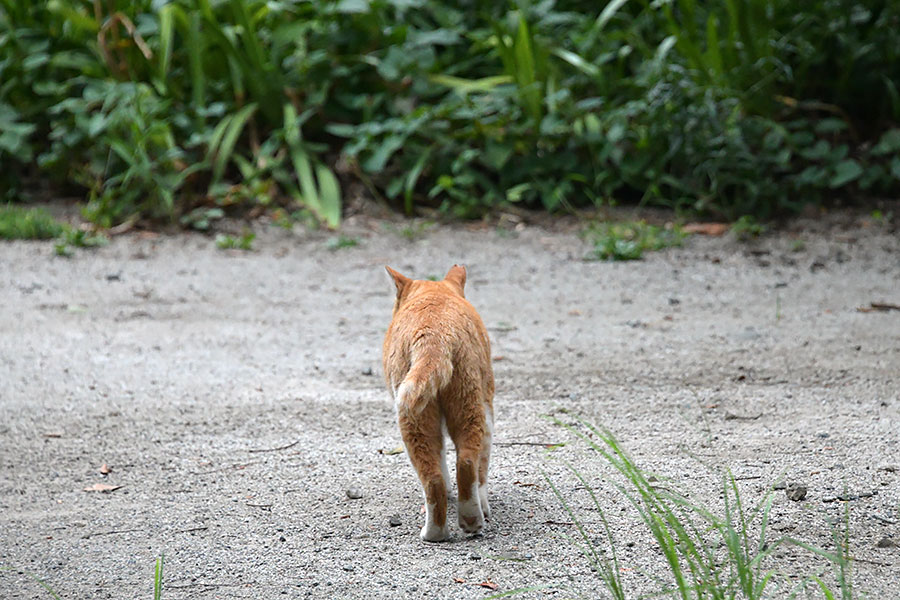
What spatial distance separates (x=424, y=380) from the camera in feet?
8.64

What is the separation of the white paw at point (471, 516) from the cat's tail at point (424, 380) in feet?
0.93

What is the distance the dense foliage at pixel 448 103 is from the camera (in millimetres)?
6969

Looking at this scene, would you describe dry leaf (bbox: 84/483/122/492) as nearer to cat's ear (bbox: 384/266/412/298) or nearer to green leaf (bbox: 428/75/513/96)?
cat's ear (bbox: 384/266/412/298)

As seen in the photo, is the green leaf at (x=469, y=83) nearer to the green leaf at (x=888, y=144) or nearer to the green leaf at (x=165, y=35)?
the green leaf at (x=165, y=35)

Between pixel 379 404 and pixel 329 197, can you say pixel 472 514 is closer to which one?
pixel 379 404

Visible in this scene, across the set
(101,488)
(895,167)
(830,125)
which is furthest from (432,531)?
(830,125)

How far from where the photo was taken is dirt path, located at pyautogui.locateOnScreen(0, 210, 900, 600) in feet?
8.59

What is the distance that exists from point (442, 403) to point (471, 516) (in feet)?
1.04

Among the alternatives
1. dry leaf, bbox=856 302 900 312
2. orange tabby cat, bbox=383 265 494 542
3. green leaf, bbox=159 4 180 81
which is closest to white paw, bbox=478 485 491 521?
orange tabby cat, bbox=383 265 494 542

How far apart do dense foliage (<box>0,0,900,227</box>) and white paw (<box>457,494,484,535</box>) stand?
4478 millimetres

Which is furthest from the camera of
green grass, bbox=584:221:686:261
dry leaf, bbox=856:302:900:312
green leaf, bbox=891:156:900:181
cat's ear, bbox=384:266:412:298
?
green leaf, bbox=891:156:900:181

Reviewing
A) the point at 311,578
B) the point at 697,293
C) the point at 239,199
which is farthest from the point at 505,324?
the point at 239,199

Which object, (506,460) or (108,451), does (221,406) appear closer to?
(108,451)

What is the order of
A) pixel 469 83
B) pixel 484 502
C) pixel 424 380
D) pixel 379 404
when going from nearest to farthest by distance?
pixel 424 380 → pixel 484 502 → pixel 379 404 → pixel 469 83
